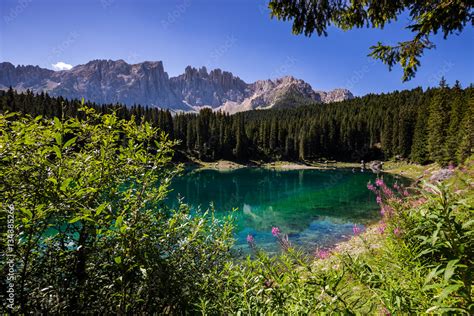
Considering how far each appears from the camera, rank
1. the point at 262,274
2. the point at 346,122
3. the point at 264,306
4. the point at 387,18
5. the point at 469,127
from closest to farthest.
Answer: the point at 264,306, the point at 262,274, the point at 387,18, the point at 469,127, the point at 346,122

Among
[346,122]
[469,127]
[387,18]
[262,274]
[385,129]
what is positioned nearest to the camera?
[262,274]

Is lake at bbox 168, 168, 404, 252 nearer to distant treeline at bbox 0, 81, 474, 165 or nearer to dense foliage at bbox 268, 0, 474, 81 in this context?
dense foliage at bbox 268, 0, 474, 81

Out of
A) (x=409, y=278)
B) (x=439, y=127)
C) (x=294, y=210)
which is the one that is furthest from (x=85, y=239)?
(x=439, y=127)

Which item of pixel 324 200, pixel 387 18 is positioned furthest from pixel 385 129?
pixel 387 18

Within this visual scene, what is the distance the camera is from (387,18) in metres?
6.84

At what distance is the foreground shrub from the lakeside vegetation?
0.6 inches

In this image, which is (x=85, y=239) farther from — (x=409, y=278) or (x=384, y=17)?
(x=384, y=17)

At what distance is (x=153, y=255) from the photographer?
3.08 metres

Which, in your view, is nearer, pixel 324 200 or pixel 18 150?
pixel 18 150

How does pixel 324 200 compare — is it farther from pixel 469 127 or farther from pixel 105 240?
pixel 105 240

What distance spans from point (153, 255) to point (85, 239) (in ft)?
3.08

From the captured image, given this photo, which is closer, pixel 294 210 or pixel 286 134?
pixel 294 210

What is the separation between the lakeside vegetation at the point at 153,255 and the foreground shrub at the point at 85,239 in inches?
0.6

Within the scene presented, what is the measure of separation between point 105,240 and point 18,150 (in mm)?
1415
